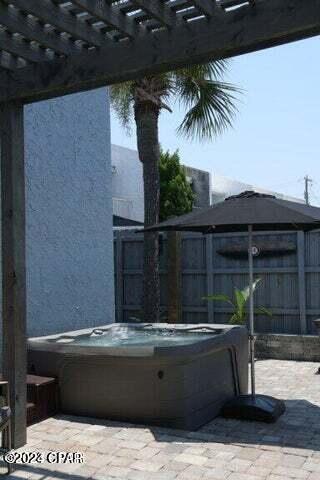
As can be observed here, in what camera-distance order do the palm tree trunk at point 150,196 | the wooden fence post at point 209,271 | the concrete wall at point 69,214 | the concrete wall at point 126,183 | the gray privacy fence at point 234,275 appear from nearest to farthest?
the concrete wall at point 69,214 → the gray privacy fence at point 234,275 → the palm tree trunk at point 150,196 → the wooden fence post at point 209,271 → the concrete wall at point 126,183

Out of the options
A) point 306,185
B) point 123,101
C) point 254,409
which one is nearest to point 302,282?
point 254,409

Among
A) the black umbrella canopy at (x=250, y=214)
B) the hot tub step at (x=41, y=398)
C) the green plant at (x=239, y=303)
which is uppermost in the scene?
the black umbrella canopy at (x=250, y=214)

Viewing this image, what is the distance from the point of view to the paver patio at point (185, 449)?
12.8ft

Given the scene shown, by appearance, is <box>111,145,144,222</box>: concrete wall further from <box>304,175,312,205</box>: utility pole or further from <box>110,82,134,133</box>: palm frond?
<box>304,175,312,205</box>: utility pole

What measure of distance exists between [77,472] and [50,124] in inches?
190

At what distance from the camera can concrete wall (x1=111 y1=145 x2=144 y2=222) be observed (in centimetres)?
2225

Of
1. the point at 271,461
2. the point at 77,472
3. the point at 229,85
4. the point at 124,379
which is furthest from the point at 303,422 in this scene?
the point at 229,85

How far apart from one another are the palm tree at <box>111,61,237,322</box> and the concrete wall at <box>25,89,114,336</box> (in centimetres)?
145

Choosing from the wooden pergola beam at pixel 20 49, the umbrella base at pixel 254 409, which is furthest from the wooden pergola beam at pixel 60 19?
the umbrella base at pixel 254 409

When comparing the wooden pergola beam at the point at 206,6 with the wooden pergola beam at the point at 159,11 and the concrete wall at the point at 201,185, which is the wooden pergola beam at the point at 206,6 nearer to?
the wooden pergola beam at the point at 159,11

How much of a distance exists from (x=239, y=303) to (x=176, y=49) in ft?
20.1

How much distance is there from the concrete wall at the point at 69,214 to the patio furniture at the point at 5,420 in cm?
266

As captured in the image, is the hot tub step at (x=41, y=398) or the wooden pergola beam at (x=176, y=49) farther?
the hot tub step at (x=41, y=398)

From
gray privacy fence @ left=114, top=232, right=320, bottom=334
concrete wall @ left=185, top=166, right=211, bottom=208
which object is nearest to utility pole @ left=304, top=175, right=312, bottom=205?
concrete wall @ left=185, top=166, right=211, bottom=208
